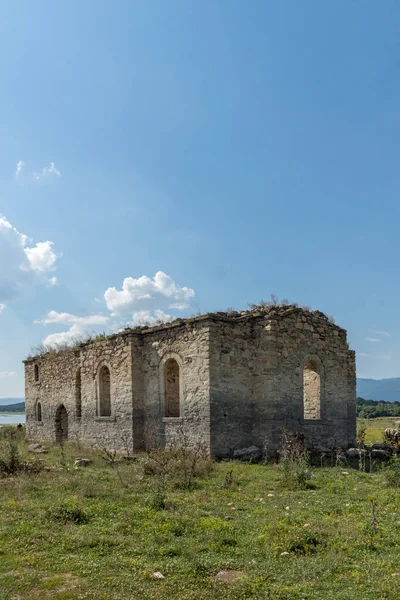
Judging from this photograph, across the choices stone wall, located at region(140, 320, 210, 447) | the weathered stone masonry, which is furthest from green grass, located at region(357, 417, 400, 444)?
stone wall, located at region(140, 320, 210, 447)

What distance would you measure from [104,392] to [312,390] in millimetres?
7500

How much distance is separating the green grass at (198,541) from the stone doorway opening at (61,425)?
11.4 m

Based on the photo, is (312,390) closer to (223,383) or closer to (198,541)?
(223,383)

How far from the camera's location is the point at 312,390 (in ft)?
51.4

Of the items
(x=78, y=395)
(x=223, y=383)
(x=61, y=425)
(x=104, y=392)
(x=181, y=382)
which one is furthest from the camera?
(x=61, y=425)

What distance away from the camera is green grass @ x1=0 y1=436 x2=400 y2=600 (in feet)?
15.3

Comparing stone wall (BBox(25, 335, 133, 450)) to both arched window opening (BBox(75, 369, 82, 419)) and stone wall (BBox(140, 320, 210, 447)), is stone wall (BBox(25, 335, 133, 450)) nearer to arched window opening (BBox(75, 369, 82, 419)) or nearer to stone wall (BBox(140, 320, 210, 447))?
arched window opening (BBox(75, 369, 82, 419))

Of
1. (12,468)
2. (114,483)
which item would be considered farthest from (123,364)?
(114,483)

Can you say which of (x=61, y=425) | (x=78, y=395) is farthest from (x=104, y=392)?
(x=61, y=425)

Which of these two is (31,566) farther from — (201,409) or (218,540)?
(201,409)

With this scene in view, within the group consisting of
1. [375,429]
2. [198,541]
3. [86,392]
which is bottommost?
[375,429]

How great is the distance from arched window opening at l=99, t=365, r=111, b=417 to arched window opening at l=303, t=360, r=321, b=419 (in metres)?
7.07

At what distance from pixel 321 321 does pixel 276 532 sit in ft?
33.0

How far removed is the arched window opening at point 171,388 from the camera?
581 inches
